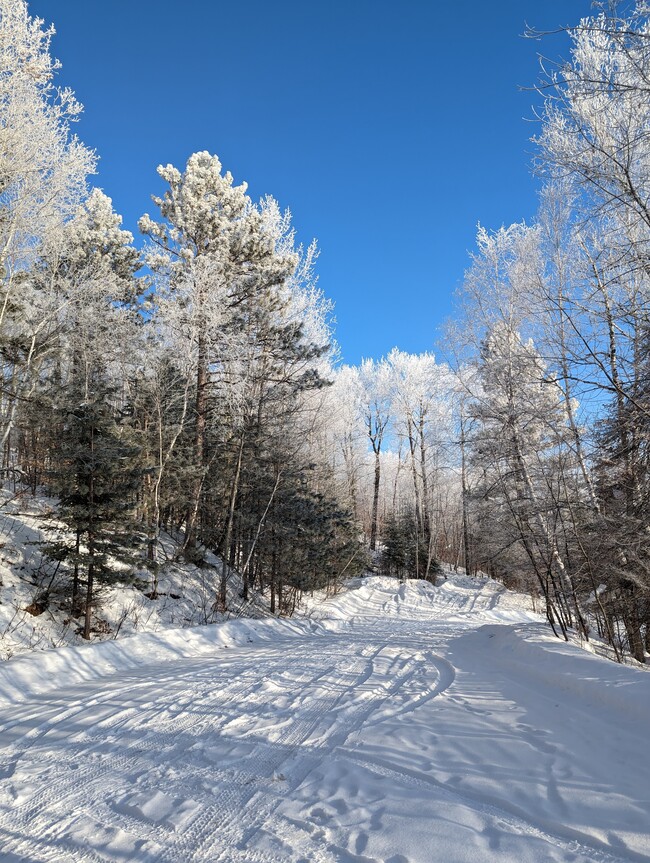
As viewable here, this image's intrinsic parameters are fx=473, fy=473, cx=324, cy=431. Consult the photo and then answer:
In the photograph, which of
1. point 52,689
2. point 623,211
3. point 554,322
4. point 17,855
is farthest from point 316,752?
point 554,322

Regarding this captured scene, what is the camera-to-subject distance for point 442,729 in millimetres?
3914

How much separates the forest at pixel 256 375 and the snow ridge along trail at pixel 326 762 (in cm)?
233

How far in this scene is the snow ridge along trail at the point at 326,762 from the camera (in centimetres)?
238

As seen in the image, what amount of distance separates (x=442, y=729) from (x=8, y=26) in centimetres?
1242

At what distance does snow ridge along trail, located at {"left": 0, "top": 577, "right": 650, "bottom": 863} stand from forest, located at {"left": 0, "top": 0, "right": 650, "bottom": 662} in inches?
91.7

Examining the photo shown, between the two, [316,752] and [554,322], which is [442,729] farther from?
[554,322]

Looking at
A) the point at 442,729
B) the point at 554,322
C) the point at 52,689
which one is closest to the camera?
the point at 442,729

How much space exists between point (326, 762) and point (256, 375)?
10620 millimetres

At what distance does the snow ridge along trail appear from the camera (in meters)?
2.38

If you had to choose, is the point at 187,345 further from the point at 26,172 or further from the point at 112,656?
the point at 112,656

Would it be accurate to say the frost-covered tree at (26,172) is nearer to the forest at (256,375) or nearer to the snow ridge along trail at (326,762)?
the forest at (256,375)

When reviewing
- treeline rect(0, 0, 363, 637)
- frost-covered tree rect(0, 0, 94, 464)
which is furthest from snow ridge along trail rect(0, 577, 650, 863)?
frost-covered tree rect(0, 0, 94, 464)

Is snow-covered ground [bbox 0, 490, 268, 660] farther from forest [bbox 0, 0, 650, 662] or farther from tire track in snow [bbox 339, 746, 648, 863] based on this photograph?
tire track in snow [bbox 339, 746, 648, 863]

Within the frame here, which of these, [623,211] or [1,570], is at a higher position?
[623,211]
